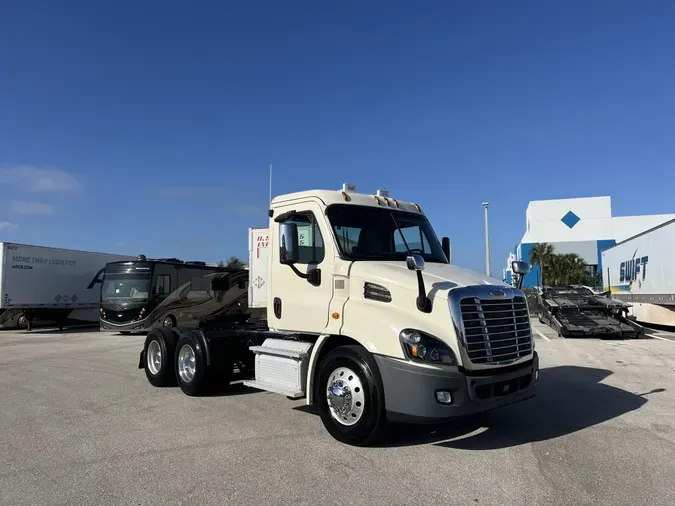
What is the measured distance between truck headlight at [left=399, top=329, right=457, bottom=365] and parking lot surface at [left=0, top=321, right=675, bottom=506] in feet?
3.21

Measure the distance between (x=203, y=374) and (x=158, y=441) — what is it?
2.10m

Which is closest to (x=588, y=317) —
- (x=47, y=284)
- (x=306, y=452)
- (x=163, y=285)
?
(x=306, y=452)

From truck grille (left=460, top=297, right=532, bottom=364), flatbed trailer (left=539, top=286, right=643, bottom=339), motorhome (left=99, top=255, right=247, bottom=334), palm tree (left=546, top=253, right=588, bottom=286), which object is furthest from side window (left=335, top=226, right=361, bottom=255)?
palm tree (left=546, top=253, right=588, bottom=286)

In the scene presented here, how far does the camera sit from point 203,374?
7828 mm

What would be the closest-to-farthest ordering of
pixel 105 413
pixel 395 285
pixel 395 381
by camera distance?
pixel 395 381, pixel 395 285, pixel 105 413

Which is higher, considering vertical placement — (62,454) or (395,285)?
(395,285)

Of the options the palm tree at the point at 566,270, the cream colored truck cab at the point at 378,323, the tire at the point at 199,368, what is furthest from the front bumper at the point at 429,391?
the palm tree at the point at 566,270

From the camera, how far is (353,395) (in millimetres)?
5445

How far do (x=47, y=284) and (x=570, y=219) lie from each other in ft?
161

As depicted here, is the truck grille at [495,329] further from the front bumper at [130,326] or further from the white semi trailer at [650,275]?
the front bumper at [130,326]

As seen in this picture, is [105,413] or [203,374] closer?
[105,413]

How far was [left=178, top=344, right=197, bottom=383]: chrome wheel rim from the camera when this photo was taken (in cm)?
820

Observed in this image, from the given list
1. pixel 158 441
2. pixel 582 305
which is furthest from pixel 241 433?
pixel 582 305

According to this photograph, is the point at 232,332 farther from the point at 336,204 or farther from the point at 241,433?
the point at 336,204
